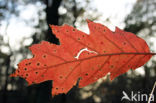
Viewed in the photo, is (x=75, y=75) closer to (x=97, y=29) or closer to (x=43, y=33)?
(x=97, y=29)

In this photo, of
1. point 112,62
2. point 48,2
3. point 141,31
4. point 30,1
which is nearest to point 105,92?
point 141,31

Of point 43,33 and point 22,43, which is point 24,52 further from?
point 43,33

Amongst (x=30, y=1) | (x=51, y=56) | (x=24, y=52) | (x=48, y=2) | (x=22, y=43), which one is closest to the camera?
(x=51, y=56)

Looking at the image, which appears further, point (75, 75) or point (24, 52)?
point (24, 52)

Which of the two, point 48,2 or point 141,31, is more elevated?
point 141,31

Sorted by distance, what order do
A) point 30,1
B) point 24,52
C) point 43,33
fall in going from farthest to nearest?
point 24,52 < point 43,33 < point 30,1

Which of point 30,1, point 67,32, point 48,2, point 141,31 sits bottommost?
point 67,32
